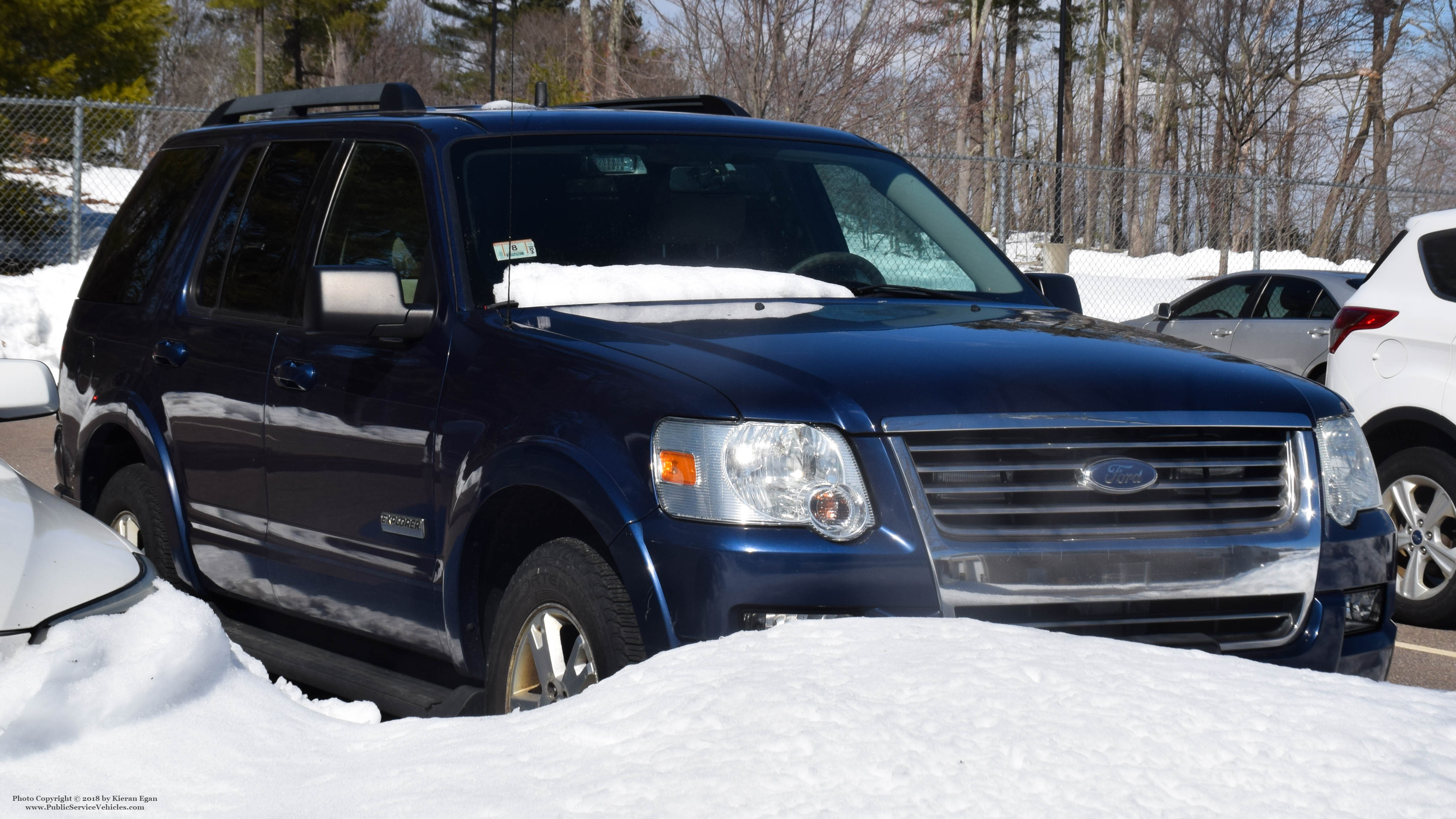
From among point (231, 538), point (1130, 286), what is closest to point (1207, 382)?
point (231, 538)

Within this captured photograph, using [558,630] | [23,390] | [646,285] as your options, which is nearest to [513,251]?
[646,285]

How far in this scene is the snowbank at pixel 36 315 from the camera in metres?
15.0

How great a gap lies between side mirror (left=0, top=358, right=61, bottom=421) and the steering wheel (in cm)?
202

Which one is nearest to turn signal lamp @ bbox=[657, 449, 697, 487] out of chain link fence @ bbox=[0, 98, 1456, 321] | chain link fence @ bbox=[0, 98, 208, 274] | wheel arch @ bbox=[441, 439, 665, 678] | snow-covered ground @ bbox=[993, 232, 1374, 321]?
wheel arch @ bbox=[441, 439, 665, 678]

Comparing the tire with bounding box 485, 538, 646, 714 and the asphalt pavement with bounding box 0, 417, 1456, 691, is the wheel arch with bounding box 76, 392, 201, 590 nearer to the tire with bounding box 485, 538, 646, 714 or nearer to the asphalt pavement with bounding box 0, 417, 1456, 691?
the asphalt pavement with bounding box 0, 417, 1456, 691

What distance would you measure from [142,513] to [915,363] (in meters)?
3.10

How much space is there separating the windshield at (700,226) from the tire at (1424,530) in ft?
9.34

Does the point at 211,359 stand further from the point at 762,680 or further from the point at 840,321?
the point at 762,680

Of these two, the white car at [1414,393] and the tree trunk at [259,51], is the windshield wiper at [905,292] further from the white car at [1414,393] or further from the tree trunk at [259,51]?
the tree trunk at [259,51]

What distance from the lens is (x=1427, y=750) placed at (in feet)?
7.30

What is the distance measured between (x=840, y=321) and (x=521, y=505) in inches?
36.4

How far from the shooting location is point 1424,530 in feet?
21.8

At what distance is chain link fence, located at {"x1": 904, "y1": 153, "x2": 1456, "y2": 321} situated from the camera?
19250 millimetres

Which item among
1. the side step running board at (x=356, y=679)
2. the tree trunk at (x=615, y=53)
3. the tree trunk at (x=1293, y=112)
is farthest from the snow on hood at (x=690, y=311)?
the tree trunk at (x=1293, y=112)
